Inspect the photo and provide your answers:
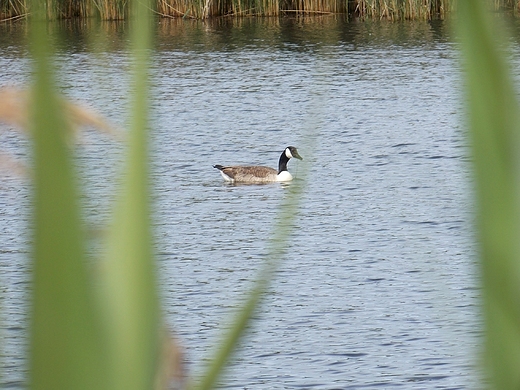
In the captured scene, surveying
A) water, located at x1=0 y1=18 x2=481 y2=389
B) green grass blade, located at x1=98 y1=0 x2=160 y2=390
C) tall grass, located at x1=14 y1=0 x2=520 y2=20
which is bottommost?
water, located at x1=0 y1=18 x2=481 y2=389

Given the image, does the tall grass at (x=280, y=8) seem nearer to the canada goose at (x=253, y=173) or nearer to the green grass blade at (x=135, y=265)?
the canada goose at (x=253, y=173)

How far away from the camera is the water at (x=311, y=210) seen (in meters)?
1.03

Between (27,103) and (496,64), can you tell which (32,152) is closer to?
(27,103)

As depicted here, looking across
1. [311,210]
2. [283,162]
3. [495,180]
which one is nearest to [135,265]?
[495,180]

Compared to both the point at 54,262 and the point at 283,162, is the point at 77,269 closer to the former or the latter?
the point at 54,262

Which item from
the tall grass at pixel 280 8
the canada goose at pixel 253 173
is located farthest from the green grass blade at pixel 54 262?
the tall grass at pixel 280 8

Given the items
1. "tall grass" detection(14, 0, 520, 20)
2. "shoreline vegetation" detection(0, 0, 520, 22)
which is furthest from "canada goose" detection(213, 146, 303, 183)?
"shoreline vegetation" detection(0, 0, 520, 22)

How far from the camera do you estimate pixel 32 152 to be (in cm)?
57

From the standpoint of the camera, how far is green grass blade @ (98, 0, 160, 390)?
63 cm

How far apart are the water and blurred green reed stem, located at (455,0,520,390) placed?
0.7 inches

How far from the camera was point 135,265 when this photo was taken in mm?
640

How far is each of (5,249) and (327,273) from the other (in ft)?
11.9

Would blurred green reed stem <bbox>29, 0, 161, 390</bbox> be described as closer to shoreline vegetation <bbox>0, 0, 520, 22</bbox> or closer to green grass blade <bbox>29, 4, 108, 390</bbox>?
green grass blade <bbox>29, 4, 108, 390</bbox>

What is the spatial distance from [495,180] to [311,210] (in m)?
13.3
